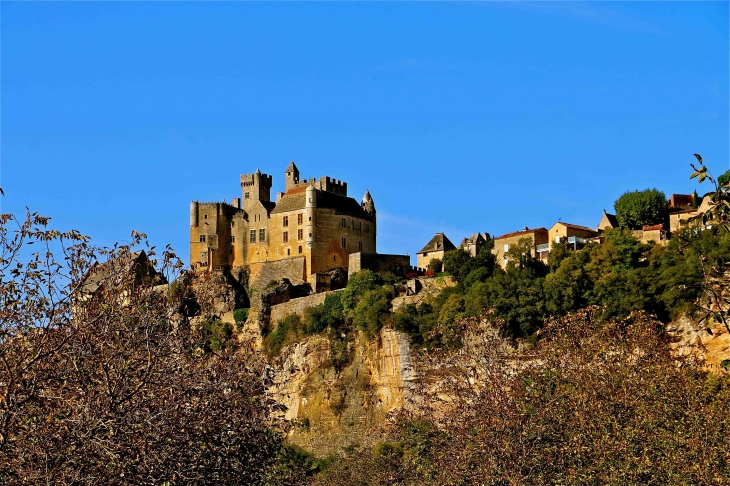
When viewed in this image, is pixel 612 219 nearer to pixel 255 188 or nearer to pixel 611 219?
pixel 611 219

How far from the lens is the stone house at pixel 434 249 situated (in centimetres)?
7906

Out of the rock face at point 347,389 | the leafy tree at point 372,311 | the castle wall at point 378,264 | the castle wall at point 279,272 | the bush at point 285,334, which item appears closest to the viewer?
the rock face at point 347,389

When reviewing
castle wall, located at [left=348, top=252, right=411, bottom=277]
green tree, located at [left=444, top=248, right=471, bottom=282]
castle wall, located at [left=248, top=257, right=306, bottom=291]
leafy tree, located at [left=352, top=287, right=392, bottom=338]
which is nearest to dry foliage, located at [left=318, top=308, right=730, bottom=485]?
green tree, located at [left=444, top=248, right=471, bottom=282]

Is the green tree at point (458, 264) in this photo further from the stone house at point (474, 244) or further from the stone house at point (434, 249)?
the stone house at point (434, 249)

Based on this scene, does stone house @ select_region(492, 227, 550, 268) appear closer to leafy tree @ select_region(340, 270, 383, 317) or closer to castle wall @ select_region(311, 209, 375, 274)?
leafy tree @ select_region(340, 270, 383, 317)

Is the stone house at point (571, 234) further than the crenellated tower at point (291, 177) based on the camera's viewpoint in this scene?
No

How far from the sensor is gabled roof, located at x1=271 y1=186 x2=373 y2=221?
83812 mm


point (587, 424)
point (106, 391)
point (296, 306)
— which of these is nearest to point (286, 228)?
point (296, 306)

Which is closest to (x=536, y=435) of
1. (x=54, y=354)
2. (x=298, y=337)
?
(x=54, y=354)

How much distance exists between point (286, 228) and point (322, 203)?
3275mm

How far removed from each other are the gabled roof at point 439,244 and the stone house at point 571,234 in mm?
11341

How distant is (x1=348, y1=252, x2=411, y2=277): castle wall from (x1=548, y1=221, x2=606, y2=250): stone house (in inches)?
515

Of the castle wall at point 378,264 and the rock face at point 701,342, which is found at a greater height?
the castle wall at point 378,264

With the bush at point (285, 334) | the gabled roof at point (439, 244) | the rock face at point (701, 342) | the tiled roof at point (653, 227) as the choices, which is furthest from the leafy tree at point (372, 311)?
the rock face at point (701, 342)
